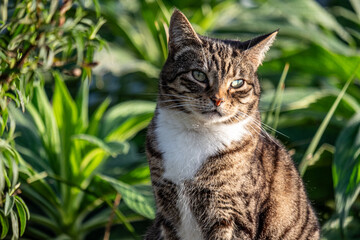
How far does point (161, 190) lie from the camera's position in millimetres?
1962

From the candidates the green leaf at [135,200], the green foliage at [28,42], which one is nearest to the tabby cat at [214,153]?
the green leaf at [135,200]

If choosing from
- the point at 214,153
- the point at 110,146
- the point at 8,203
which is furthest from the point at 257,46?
the point at 8,203

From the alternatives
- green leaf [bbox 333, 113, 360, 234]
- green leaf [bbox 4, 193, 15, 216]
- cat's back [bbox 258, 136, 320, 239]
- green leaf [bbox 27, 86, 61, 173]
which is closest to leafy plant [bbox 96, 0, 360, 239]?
green leaf [bbox 333, 113, 360, 234]

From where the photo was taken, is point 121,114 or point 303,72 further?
point 303,72

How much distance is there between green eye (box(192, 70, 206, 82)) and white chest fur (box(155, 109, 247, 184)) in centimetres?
15

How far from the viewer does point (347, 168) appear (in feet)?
7.79

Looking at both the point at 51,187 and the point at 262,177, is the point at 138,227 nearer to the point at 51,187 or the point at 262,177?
the point at 51,187

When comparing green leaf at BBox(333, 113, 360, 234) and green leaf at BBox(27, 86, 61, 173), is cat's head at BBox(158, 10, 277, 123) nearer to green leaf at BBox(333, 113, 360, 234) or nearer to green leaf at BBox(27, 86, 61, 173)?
green leaf at BBox(333, 113, 360, 234)

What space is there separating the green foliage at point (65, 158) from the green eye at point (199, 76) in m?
0.74

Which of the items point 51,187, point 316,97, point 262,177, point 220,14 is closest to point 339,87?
point 316,97

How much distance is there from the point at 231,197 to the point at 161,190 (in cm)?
26

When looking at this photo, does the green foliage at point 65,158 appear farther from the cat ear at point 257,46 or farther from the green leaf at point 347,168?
the green leaf at point 347,168

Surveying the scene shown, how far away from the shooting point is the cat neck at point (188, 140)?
192 cm

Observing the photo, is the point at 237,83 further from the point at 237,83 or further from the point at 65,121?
the point at 65,121
